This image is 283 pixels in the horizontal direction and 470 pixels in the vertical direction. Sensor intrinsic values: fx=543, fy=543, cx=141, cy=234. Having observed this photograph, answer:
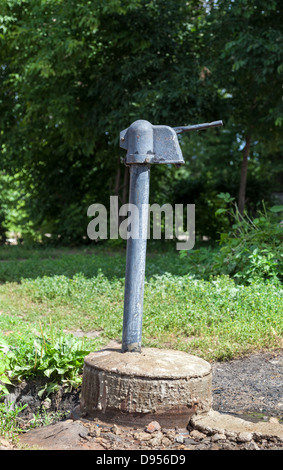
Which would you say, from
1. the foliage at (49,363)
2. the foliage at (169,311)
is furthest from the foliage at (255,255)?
the foliage at (49,363)

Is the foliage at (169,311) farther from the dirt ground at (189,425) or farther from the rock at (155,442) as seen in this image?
the rock at (155,442)

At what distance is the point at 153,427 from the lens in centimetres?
293

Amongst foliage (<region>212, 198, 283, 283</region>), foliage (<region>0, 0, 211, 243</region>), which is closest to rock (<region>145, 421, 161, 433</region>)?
foliage (<region>212, 198, 283, 283</region>)

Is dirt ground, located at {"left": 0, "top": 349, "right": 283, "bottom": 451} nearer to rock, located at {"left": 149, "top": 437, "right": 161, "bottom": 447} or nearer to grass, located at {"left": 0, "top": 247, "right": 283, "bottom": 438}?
rock, located at {"left": 149, "top": 437, "right": 161, "bottom": 447}

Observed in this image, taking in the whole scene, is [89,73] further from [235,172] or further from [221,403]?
[221,403]

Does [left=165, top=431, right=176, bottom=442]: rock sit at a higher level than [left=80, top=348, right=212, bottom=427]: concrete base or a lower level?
lower

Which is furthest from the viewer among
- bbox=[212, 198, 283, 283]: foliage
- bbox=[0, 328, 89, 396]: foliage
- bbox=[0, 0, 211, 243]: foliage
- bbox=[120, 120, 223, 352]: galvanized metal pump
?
bbox=[0, 0, 211, 243]: foliage

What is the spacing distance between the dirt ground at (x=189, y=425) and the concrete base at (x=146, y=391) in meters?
0.06

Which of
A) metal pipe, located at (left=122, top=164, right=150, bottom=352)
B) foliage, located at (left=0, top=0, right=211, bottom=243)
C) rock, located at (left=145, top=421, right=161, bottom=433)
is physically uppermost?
foliage, located at (left=0, top=0, right=211, bottom=243)

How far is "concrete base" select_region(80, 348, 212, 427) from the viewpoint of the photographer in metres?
2.95

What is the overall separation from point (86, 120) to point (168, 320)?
847 centimetres

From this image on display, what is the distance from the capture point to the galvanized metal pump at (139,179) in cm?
323

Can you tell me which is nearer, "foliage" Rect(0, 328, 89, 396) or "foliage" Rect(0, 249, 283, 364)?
"foliage" Rect(0, 328, 89, 396)

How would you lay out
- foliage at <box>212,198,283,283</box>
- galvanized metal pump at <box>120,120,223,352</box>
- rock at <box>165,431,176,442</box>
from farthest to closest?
foliage at <box>212,198,283,283</box>, galvanized metal pump at <box>120,120,223,352</box>, rock at <box>165,431,176,442</box>
